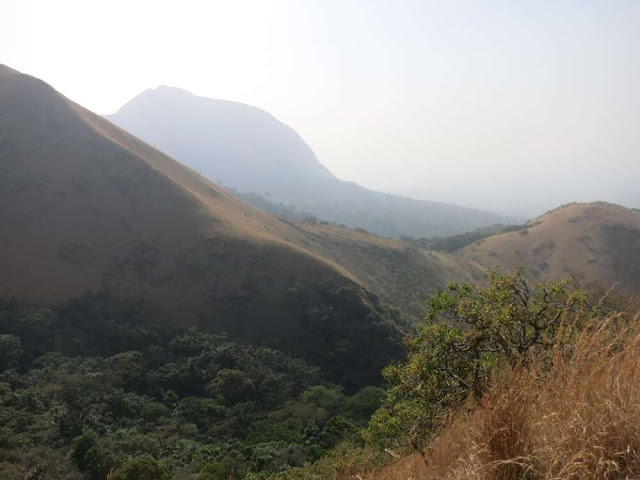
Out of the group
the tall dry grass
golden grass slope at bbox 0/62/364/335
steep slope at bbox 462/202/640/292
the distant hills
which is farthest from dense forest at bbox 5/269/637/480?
steep slope at bbox 462/202/640/292

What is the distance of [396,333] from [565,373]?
123 ft

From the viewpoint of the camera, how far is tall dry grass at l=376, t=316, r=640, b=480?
104 inches

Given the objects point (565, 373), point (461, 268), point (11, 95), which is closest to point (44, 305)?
point (11, 95)

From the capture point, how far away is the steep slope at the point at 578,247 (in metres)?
76.6

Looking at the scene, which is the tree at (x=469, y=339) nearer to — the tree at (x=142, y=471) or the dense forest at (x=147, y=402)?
the tree at (x=142, y=471)

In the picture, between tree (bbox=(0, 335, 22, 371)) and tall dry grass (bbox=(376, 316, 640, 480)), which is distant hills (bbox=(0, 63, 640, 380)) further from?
tall dry grass (bbox=(376, 316, 640, 480))

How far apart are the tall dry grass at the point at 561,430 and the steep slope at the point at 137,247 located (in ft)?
115

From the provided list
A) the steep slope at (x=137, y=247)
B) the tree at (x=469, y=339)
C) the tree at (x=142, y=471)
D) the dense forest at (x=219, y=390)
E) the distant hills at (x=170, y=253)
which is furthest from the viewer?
the steep slope at (x=137, y=247)

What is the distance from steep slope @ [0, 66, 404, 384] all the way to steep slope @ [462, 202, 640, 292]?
48.6m

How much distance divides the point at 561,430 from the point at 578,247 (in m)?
96.3

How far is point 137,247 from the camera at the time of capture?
47.0 meters

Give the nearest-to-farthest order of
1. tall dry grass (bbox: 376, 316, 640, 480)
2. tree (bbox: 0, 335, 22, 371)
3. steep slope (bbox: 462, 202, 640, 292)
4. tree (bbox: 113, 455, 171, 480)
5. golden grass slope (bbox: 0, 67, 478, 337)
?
tall dry grass (bbox: 376, 316, 640, 480) < tree (bbox: 113, 455, 171, 480) < tree (bbox: 0, 335, 22, 371) < golden grass slope (bbox: 0, 67, 478, 337) < steep slope (bbox: 462, 202, 640, 292)

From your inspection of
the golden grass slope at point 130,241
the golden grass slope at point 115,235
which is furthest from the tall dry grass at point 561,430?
the golden grass slope at point 115,235

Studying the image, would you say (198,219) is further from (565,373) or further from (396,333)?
(565,373)
